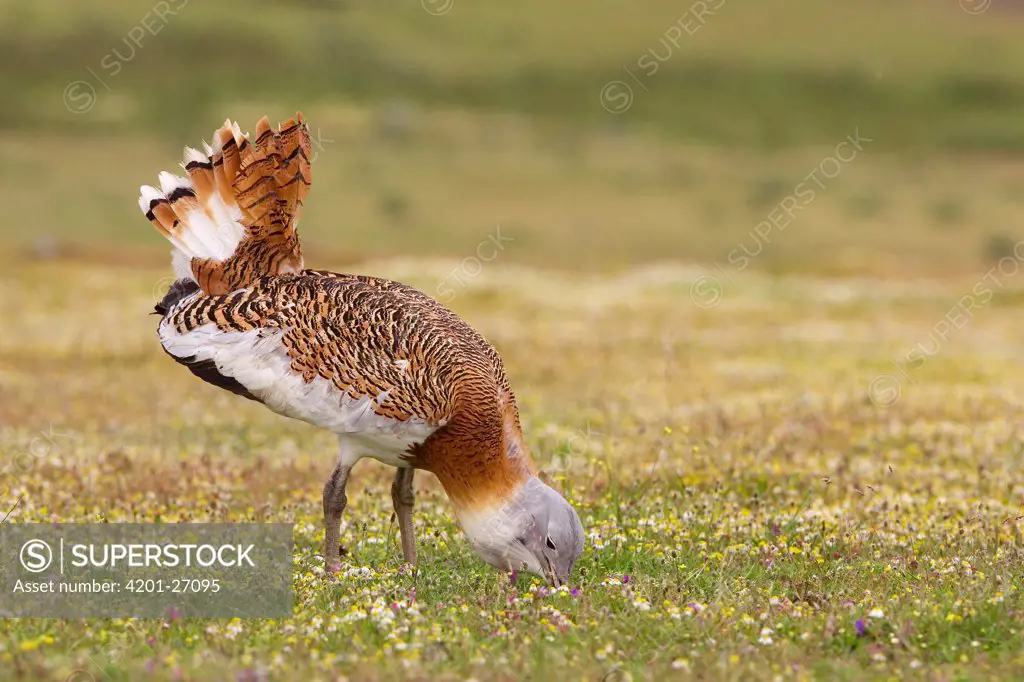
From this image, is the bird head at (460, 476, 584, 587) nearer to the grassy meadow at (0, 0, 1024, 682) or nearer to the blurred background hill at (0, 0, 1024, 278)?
the grassy meadow at (0, 0, 1024, 682)

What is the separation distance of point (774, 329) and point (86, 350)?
14298 millimetres

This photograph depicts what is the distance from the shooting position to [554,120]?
7219 cm

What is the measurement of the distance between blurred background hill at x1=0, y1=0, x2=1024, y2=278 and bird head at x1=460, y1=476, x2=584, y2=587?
103 ft

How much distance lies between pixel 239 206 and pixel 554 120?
64.3 m

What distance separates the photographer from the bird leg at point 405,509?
874 cm

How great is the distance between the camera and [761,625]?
23.4ft

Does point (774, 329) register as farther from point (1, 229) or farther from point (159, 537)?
point (1, 229)

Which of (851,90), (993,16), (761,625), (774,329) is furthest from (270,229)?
(993,16)

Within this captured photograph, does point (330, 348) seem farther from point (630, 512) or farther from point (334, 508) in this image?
point (630, 512)

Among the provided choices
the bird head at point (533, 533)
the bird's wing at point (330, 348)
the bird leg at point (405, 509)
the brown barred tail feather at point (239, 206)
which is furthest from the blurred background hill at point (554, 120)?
the bird head at point (533, 533)

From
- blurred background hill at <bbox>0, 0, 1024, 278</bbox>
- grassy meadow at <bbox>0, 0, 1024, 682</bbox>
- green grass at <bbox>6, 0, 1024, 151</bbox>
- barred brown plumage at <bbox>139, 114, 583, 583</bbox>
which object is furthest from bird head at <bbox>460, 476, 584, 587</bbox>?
green grass at <bbox>6, 0, 1024, 151</bbox>

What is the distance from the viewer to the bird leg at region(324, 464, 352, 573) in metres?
8.38

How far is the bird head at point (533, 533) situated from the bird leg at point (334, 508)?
3.59 ft

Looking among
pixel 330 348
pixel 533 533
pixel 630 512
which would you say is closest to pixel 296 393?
pixel 330 348
